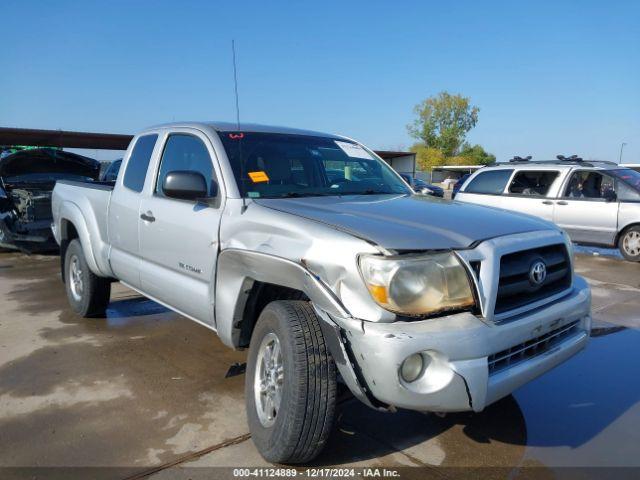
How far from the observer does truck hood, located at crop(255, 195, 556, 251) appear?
239 centimetres

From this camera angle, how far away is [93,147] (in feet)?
76.5

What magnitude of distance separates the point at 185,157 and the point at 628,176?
853 cm

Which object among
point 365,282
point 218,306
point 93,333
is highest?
point 365,282

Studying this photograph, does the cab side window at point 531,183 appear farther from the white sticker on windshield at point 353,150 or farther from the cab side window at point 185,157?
the cab side window at point 185,157

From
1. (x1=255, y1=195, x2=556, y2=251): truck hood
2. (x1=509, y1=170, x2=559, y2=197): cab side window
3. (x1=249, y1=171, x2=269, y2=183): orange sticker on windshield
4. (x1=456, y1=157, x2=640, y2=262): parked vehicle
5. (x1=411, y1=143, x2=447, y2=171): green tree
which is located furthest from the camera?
(x1=411, y1=143, x2=447, y2=171): green tree

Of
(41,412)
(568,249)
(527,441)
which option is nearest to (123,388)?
(41,412)

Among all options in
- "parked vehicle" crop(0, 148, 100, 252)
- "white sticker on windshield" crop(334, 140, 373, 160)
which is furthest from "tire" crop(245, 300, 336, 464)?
"parked vehicle" crop(0, 148, 100, 252)

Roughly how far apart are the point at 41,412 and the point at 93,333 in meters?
1.59

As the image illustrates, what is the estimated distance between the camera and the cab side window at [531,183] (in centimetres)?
982

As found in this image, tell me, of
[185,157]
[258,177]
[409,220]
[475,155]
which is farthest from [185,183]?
[475,155]

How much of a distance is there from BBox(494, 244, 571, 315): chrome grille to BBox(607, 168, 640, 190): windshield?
7.48 metres

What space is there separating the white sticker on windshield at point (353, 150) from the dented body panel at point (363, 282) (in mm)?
627

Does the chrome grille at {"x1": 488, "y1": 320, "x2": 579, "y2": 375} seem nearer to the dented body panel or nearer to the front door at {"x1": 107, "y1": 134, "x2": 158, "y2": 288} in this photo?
the dented body panel

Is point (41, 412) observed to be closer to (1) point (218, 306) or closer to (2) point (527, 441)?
(1) point (218, 306)
